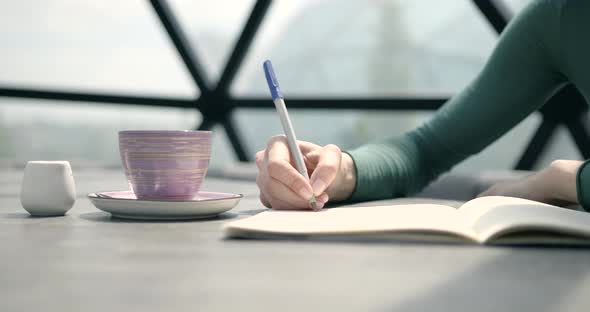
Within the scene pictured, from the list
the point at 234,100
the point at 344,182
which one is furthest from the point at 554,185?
the point at 234,100

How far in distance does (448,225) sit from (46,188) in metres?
0.46

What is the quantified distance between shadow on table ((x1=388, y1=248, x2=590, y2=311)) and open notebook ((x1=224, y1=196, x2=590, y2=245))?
4 cm

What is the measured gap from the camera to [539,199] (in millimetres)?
761

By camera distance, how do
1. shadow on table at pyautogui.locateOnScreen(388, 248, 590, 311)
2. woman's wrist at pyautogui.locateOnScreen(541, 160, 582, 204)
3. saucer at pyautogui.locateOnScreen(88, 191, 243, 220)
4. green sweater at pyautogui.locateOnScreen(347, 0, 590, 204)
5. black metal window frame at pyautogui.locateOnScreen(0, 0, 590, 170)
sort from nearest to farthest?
shadow on table at pyautogui.locateOnScreen(388, 248, 590, 311), saucer at pyautogui.locateOnScreen(88, 191, 243, 220), woman's wrist at pyautogui.locateOnScreen(541, 160, 582, 204), green sweater at pyautogui.locateOnScreen(347, 0, 590, 204), black metal window frame at pyautogui.locateOnScreen(0, 0, 590, 170)

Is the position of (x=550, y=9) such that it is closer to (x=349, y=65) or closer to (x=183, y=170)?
(x=183, y=170)

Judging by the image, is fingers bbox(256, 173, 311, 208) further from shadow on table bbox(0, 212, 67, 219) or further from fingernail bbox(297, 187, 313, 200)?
shadow on table bbox(0, 212, 67, 219)

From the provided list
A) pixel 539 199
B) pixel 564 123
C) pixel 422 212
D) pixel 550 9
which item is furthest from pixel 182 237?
pixel 564 123

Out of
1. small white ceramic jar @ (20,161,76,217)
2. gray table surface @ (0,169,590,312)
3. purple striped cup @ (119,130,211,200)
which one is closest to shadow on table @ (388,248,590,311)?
gray table surface @ (0,169,590,312)

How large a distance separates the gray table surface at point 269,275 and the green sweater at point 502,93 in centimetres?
51

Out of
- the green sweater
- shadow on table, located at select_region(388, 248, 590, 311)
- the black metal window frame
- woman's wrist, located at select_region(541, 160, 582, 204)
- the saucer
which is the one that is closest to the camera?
shadow on table, located at select_region(388, 248, 590, 311)

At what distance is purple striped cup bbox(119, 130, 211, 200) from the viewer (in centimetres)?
66

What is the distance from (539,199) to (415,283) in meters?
0.49

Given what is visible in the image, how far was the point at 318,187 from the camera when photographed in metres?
0.70

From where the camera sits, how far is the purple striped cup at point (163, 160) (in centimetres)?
66
